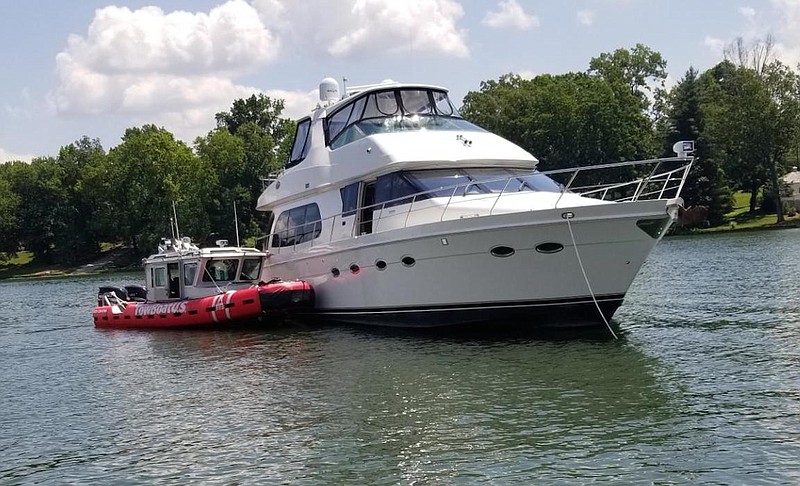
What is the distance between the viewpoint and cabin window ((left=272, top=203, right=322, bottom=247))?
2028 cm

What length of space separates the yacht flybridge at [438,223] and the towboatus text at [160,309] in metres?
2.61

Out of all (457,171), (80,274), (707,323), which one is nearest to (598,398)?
(707,323)

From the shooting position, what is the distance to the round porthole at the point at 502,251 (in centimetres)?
1472

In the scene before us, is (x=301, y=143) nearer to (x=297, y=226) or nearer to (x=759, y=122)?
(x=297, y=226)

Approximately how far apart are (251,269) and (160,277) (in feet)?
9.74

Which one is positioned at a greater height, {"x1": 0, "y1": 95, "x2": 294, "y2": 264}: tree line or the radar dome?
{"x1": 0, "y1": 95, "x2": 294, "y2": 264}: tree line

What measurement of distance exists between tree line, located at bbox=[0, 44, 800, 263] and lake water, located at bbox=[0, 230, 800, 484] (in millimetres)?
46111

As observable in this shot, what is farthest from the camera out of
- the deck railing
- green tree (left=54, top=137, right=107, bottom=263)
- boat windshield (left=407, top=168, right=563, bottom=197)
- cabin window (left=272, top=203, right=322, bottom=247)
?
green tree (left=54, top=137, right=107, bottom=263)

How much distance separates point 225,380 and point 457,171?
271 inches

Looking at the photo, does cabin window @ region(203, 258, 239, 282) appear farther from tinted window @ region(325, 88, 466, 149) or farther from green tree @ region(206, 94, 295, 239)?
green tree @ region(206, 94, 295, 239)

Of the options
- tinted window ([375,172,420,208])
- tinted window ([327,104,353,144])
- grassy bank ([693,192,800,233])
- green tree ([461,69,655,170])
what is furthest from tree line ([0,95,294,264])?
tinted window ([375,172,420,208])

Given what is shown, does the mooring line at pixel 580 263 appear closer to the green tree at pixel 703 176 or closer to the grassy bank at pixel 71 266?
the green tree at pixel 703 176

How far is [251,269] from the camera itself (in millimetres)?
22609

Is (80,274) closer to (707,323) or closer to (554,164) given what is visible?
(554,164)
